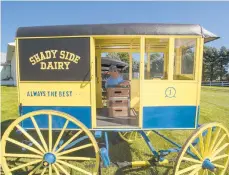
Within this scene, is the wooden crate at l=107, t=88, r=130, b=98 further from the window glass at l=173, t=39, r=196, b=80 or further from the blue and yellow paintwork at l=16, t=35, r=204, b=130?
the window glass at l=173, t=39, r=196, b=80

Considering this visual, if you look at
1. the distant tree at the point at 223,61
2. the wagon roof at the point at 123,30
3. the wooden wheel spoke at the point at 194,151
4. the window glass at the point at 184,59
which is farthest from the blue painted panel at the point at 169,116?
the distant tree at the point at 223,61

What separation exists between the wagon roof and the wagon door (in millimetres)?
108

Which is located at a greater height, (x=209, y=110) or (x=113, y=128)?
(x=113, y=128)

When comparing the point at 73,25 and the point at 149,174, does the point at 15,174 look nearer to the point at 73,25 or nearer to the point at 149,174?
the point at 149,174

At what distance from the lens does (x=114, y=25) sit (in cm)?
342

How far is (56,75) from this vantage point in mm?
3512

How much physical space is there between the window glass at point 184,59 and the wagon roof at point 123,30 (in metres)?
0.21

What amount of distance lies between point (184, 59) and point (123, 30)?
1.44 m

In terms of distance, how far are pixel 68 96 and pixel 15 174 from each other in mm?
2126

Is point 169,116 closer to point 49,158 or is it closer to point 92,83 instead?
point 92,83

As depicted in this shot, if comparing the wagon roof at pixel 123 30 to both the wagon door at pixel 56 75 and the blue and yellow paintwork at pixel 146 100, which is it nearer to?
the wagon door at pixel 56 75

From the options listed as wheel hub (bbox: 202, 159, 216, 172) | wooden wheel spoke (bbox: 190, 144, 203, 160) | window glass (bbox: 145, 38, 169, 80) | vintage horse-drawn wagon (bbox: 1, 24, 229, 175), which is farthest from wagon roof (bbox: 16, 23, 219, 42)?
wheel hub (bbox: 202, 159, 216, 172)

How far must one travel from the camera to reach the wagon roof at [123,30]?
11.1 ft

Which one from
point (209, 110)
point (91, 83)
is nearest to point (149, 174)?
point (91, 83)
